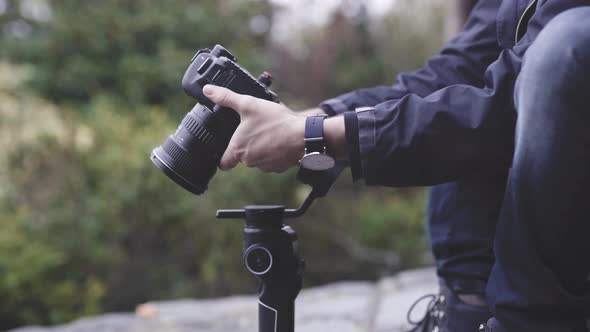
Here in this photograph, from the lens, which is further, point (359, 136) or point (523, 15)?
point (523, 15)

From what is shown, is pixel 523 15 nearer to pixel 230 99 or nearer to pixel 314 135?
pixel 314 135

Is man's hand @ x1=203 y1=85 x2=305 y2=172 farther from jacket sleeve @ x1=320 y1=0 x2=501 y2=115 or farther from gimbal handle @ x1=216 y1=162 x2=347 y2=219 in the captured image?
jacket sleeve @ x1=320 y1=0 x2=501 y2=115

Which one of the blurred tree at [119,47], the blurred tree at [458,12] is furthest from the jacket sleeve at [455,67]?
the blurred tree at [119,47]

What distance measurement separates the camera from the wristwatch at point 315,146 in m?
1.20


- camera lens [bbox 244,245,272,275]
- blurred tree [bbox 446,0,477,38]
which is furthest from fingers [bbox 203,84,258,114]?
blurred tree [bbox 446,0,477,38]

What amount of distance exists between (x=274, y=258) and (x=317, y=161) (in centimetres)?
31

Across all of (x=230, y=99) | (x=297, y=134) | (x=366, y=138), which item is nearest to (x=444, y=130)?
(x=366, y=138)

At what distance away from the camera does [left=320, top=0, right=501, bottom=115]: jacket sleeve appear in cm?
164

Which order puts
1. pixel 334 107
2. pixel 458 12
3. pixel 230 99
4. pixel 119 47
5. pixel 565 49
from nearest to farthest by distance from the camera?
pixel 565 49 → pixel 230 99 → pixel 334 107 → pixel 458 12 → pixel 119 47

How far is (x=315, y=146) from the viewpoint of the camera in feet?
3.96

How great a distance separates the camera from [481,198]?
4.83 feet

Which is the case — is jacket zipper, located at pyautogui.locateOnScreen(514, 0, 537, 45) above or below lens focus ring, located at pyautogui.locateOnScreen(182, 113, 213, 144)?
above

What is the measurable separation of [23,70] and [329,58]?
4681 mm

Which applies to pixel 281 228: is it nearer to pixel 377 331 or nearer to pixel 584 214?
pixel 584 214
